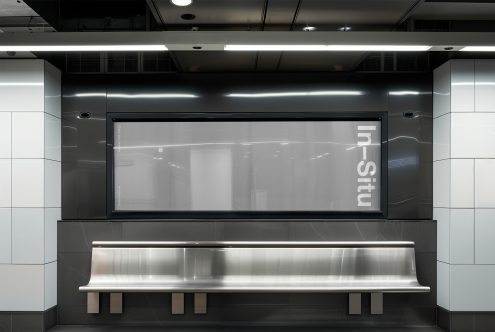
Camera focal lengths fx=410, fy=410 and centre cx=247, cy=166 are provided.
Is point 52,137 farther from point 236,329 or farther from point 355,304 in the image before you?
point 355,304

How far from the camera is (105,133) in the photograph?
4559 millimetres

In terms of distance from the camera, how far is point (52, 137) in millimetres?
4375

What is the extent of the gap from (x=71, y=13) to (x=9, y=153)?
1.61 metres

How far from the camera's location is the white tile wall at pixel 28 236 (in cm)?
416

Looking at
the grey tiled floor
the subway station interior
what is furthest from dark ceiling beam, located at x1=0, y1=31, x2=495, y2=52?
the grey tiled floor

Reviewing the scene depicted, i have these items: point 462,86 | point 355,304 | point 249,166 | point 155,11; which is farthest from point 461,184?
point 155,11

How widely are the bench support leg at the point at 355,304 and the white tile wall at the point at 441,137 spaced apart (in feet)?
5.65

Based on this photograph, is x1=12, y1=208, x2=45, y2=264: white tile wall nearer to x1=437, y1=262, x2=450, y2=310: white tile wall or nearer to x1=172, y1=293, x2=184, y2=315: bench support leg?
x1=172, y1=293, x2=184, y2=315: bench support leg

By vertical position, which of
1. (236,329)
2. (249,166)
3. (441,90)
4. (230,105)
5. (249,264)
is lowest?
(236,329)

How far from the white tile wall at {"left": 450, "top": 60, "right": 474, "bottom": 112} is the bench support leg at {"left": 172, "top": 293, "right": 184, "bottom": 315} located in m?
3.43

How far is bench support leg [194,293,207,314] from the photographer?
436 cm

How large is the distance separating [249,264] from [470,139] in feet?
8.62

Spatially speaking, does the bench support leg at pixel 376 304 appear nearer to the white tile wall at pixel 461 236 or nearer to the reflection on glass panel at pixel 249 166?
the white tile wall at pixel 461 236

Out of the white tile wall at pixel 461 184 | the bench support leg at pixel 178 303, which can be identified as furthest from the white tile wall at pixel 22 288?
the white tile wall at pixel 461 184
